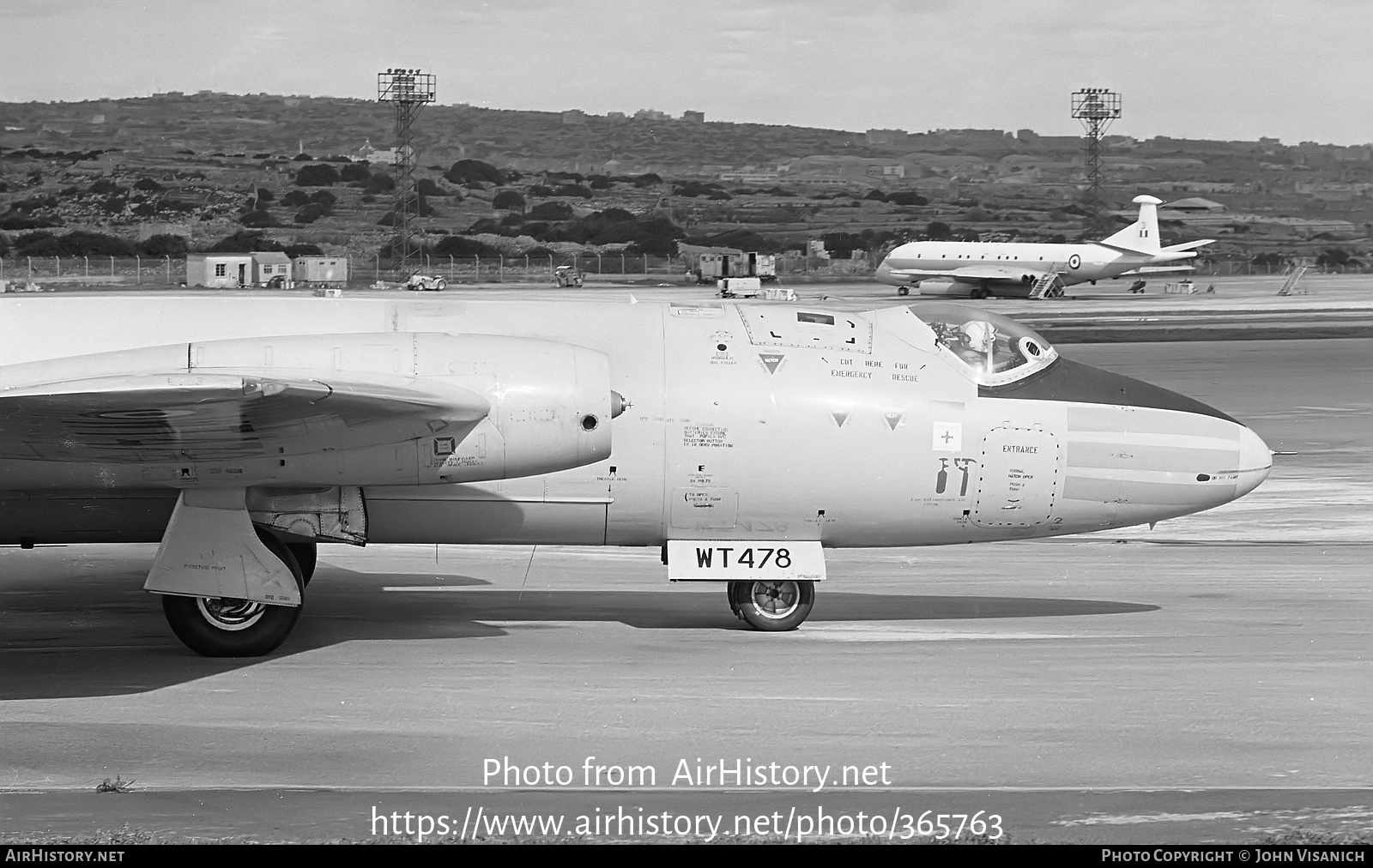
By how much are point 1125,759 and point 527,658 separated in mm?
4901

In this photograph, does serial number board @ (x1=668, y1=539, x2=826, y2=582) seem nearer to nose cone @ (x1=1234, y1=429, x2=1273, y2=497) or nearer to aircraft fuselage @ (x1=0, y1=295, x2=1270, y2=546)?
aircraft fuselage @ (x1=0, y1=295, x2=1270, y2=546)

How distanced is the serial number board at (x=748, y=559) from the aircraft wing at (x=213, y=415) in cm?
238

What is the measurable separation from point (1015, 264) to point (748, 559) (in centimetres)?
6942

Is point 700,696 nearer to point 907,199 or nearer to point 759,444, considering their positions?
point 759,444

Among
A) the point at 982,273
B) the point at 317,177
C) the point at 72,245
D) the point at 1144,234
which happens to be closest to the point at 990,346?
the point at 982,273

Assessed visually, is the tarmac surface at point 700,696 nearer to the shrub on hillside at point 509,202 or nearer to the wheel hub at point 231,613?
the wheel hub at point 231,613

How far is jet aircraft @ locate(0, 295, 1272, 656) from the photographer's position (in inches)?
455

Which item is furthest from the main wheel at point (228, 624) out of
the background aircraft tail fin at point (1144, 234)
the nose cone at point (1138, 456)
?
the background aircraft tail fin at point (1144, 234)

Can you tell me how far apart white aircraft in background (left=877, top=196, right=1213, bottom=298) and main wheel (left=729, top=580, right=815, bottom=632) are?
67.7 meters

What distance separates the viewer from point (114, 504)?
12.3 m

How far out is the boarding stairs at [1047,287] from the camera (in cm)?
7806

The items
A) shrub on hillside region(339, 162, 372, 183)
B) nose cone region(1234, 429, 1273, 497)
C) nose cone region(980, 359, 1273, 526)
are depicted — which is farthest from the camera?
shrub on hillside region(339, 162, 372, 183)

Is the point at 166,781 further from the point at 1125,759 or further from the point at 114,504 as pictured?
the point at 1125,759

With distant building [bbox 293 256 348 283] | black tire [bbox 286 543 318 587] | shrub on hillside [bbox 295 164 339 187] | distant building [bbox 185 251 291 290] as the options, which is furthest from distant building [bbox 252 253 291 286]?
shrub on hillside [bbox 295 164 339 187]
